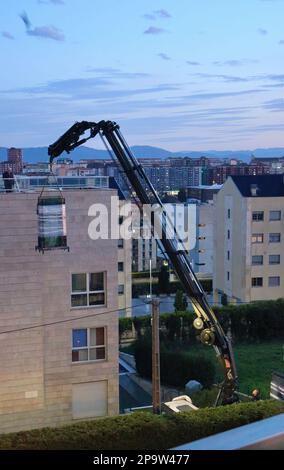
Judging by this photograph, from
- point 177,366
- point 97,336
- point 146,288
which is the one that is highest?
point 97,336

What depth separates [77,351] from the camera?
45.6 feet

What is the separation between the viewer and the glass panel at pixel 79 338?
1383cm

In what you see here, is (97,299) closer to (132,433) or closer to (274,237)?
(132,433)

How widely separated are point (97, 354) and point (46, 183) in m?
4.32

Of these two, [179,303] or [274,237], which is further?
[274,237]

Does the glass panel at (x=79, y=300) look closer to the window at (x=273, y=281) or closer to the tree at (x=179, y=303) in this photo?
the tree at (x=179, y=303)

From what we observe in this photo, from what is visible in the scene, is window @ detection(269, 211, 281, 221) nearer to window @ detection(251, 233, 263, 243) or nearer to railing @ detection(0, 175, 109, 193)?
window @ detection(251, 233, 263, 243)

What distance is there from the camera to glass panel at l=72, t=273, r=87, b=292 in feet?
44.7

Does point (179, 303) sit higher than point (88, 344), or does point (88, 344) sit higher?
point (88, 344)

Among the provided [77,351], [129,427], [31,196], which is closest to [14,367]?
[77,351]

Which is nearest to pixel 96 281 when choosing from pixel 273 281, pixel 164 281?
pixel 273 281

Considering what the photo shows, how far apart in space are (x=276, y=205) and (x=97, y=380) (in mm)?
25359

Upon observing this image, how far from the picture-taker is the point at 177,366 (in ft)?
77.7

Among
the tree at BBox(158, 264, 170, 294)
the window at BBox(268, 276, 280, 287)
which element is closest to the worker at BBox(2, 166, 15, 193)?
the window at BBox(268, 276, 280, 287)
